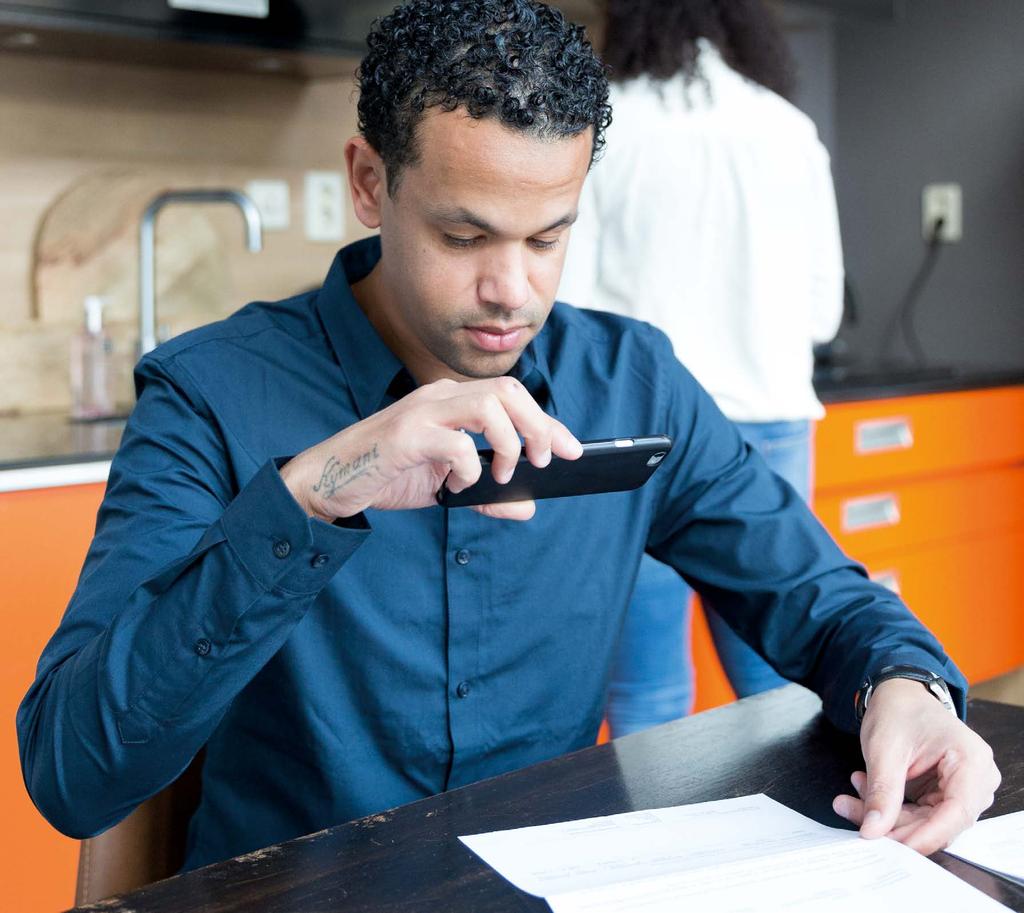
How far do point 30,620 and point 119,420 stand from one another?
1.69ft

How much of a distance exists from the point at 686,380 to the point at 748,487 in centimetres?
13

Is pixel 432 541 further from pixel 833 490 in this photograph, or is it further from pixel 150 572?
pixel 833 490

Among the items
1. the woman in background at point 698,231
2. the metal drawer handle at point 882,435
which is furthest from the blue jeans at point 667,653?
the metal drawer handle at point 882,435

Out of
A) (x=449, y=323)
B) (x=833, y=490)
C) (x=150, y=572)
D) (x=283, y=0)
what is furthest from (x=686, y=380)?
(x=833, y=490)

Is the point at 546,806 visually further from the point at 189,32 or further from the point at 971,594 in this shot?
the point at 971,594

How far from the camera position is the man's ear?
112 cm

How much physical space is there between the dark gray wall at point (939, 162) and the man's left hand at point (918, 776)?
254 cm

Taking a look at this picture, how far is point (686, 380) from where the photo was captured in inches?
51.4

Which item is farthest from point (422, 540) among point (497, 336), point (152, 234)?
point (152, 234)

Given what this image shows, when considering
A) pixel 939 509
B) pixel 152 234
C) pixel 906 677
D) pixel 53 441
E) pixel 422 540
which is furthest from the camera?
pixel 939 509

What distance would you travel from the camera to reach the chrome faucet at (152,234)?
225 cm

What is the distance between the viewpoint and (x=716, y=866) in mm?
766

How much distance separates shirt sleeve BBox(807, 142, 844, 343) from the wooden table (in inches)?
46.9

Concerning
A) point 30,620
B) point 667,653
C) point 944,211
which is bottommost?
point 667,653
